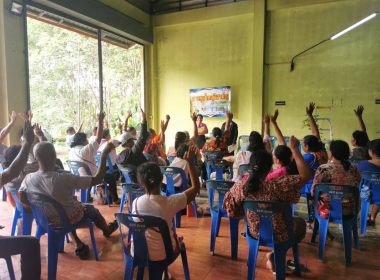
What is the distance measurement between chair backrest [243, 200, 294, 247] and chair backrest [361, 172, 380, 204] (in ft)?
5.02

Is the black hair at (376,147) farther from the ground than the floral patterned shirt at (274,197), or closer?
farther from the ground

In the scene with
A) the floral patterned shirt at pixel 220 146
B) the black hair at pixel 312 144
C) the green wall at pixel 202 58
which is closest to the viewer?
the black hair at pixel 312 144

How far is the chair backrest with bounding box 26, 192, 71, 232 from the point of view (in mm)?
2139

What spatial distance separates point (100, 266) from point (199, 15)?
7.88 m

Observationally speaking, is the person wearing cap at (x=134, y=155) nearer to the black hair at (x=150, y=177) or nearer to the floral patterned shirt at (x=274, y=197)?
the black hair at (x=150, y=177)

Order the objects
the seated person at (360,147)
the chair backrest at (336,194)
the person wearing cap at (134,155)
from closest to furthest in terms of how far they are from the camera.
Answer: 1. the chair backrest at (336,194)
2. the person wearing cap at (134,155)
3. the seated person at (360,147)

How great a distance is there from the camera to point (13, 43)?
5168 mm

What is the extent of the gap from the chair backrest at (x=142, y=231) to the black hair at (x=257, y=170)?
2.22 ft

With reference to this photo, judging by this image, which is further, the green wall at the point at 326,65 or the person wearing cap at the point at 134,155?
the green wall at the point at 326,65

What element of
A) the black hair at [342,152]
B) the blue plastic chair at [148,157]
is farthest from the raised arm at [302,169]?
the blue plastic chair at [148,157]

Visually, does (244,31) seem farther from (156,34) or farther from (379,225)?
(379,225)

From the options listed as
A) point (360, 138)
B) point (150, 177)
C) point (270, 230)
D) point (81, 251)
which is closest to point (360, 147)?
point (360, 138)

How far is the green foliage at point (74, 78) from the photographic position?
6012 millimetres

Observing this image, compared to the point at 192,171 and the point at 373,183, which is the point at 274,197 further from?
the point at 373,183
